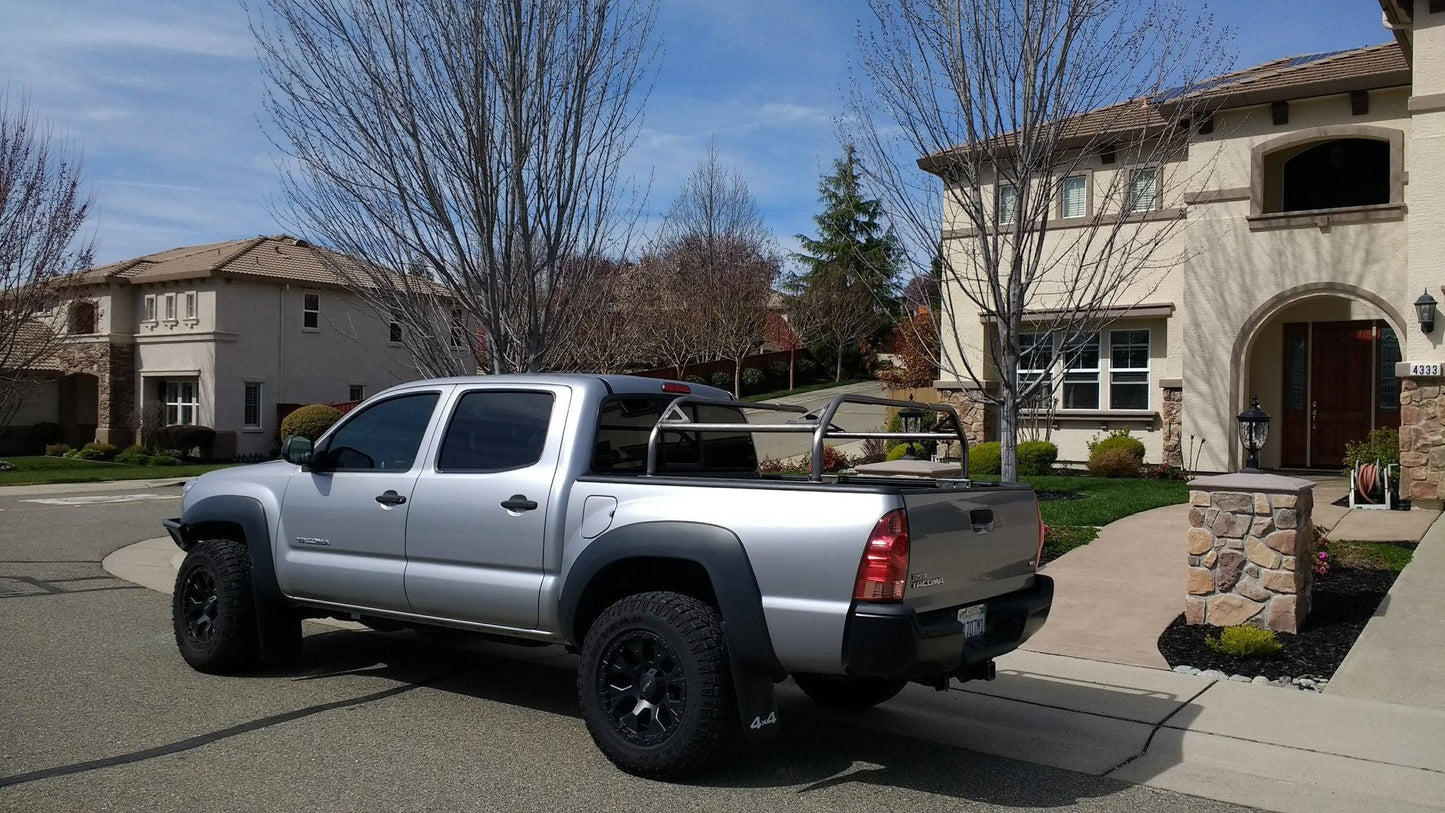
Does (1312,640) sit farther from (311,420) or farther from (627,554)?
(311,420)

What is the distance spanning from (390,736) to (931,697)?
3112mm

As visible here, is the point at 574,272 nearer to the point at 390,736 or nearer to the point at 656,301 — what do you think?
the point at 390,736

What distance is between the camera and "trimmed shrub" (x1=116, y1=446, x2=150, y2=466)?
32.6 metres

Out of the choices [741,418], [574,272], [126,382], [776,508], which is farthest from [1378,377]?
[126,382]

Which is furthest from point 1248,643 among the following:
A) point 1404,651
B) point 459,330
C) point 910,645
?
point 459,330

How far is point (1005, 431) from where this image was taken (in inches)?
422

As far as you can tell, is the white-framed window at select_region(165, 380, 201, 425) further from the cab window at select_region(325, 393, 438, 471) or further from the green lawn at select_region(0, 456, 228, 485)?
the cab window at select_region(325, 393, 438, 471)

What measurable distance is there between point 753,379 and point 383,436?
36.1 meters

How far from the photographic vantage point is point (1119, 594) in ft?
29.8

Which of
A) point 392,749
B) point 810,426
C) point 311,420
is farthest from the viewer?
point 311,420

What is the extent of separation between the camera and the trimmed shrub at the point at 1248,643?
7184 mm

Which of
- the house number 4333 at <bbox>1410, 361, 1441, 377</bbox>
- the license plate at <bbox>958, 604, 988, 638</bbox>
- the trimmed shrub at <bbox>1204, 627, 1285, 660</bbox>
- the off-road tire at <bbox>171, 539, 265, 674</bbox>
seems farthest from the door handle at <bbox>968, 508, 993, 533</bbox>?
the house number 4333 at <bbox>1410, 361, 1441, 377</bbox>

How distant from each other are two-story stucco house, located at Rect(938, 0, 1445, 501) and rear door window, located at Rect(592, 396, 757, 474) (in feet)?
35.5

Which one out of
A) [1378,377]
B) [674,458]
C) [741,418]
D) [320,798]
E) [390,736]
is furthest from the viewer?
[1378,377]
